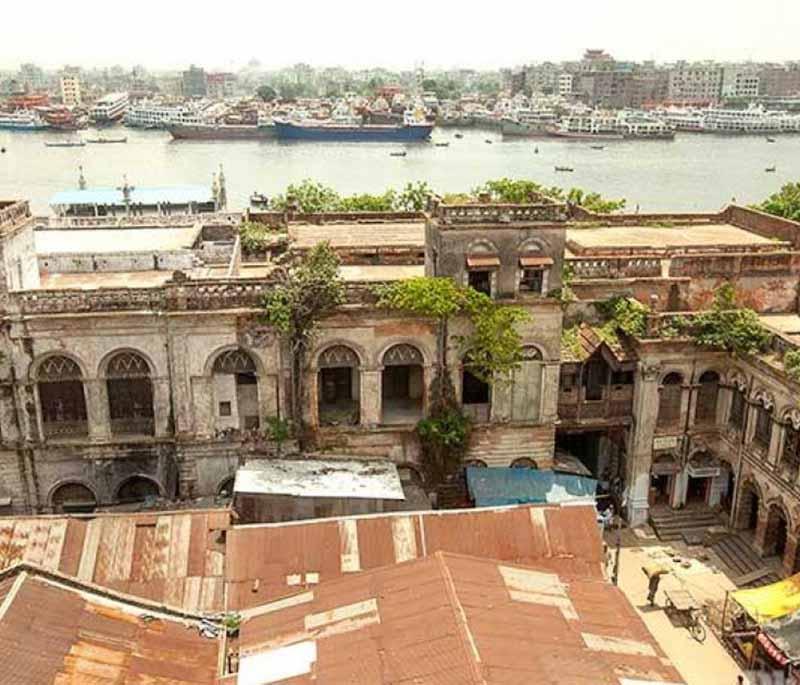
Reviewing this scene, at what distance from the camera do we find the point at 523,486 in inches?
1043

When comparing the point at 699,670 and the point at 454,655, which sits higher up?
the point at 454,655

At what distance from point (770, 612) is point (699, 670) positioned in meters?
2.33

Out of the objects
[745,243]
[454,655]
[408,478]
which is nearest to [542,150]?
[745,243]

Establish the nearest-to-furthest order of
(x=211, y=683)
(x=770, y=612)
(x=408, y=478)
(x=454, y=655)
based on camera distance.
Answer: (x=454, y=655) < (x=211, y=683) < (x=770, y=612) < (x=408, y=478)

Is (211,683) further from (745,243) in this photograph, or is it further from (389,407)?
(745,243)

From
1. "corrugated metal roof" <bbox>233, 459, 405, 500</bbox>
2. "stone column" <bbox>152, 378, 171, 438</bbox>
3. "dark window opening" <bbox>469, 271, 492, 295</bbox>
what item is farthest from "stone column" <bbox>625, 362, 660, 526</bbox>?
"stone column" <bbox>152, 378, 171, 438</bbox>

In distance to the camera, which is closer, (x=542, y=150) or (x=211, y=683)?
(x=211, y=683)

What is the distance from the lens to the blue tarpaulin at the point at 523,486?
85.2 ft

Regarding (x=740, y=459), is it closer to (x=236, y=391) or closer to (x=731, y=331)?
(x=731, y=331)

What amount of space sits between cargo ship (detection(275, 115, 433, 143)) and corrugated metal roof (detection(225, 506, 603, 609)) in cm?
13035

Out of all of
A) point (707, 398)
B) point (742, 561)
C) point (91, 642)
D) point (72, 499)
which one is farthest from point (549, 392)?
point (91, 642)

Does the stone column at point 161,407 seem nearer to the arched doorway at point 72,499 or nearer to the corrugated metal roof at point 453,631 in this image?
the arched doorway at point 72,499

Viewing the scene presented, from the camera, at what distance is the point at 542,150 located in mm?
141875

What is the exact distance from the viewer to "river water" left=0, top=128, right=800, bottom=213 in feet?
323
